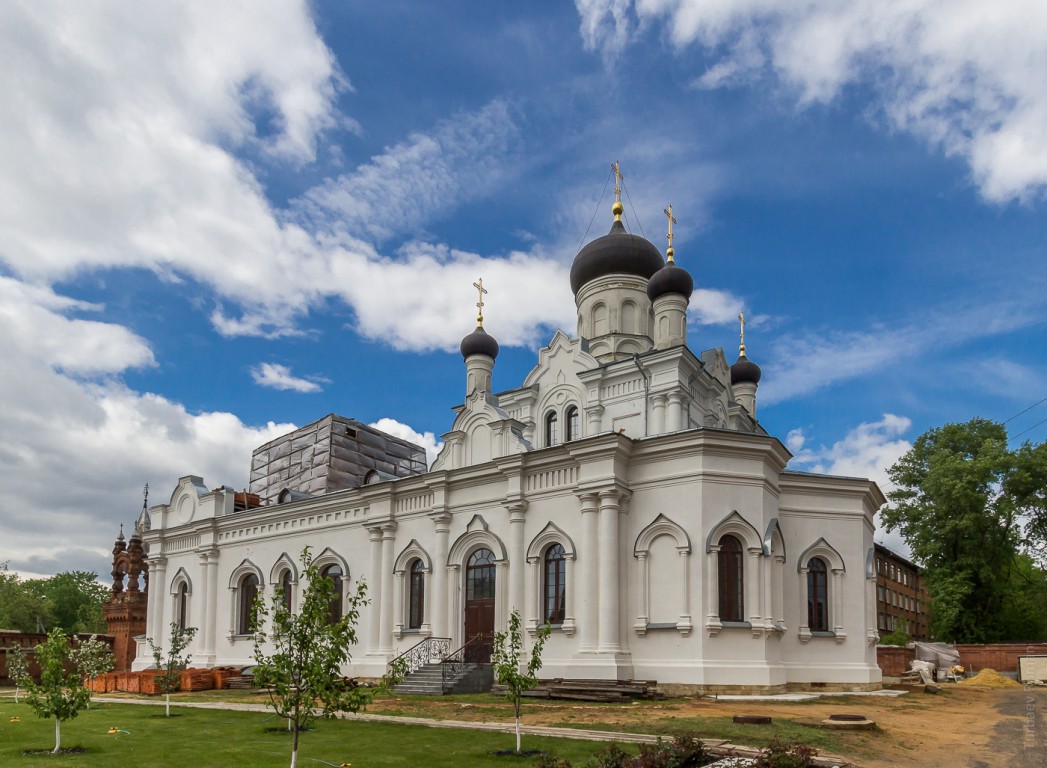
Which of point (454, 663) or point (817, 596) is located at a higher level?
point (817, 596)

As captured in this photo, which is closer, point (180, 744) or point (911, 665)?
point (180, 744)

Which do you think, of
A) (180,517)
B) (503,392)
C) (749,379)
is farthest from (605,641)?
(180,517)

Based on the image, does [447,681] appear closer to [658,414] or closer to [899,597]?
[658,414]

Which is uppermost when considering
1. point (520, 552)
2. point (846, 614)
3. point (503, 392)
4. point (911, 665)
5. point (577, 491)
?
point (503, 392)

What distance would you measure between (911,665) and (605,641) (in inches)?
517

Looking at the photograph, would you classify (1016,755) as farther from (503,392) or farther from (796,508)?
(503,392)

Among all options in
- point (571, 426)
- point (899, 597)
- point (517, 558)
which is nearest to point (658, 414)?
point (571, 426)

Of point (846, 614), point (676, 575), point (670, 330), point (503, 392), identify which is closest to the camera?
point (676, 575)

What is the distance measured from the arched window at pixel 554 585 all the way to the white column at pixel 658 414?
3.78 meters

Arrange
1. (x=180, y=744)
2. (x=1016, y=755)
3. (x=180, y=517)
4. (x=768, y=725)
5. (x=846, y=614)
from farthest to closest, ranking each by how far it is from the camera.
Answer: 1. (x=180, y=517)
2. (x=846, y=614)
3. (x=768, y=725)
4. (x=180, y=744)
5. (x=1016, y=755)

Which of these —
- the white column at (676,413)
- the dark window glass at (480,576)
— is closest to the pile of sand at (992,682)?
the white column at (676,413)

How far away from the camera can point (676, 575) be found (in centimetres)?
1953

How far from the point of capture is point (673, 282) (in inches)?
907

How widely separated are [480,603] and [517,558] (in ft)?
6.51
